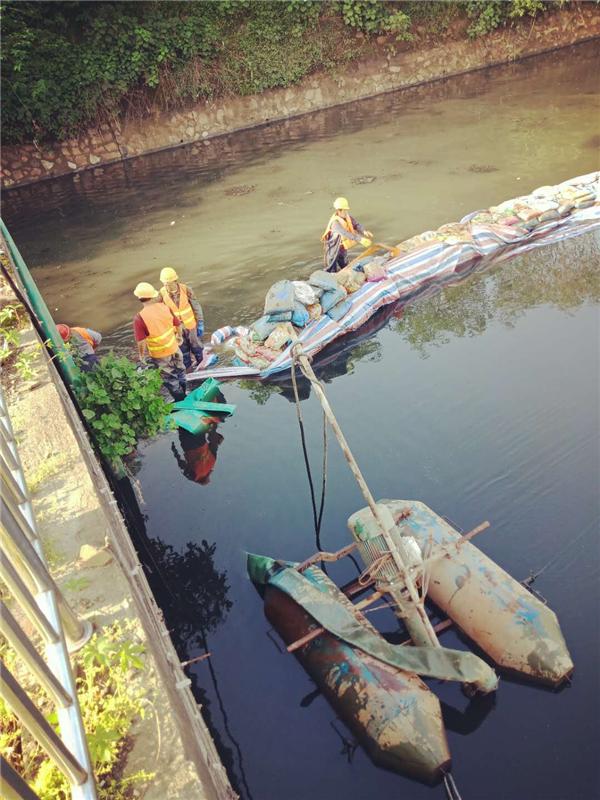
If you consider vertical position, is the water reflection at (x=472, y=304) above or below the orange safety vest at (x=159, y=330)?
below

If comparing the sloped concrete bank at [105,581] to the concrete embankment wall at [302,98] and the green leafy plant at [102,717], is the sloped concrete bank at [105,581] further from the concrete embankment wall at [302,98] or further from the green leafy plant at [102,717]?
the concrete embankment wall at [302,98]

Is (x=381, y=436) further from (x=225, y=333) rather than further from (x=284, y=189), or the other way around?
(x=284, y=189)

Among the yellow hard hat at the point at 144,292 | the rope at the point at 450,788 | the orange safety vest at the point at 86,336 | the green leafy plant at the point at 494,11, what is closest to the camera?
the rope at the point at 450,788

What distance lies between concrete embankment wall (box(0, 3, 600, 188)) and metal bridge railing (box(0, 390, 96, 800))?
1818 cm

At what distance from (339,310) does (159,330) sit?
2.86m

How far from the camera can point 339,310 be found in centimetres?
873

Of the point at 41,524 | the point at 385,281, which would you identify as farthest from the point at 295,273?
the point at 41,524

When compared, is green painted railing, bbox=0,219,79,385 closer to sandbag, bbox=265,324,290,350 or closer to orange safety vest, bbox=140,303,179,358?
A: orange safety vest, bbox=140,303,179,358

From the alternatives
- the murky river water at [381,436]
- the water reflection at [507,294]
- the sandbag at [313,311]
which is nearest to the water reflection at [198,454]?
the murky river water at [381,436]

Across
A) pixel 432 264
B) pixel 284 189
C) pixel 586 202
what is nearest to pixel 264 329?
pixel 432 264

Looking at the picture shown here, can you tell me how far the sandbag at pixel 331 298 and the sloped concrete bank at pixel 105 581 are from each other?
4210 mm

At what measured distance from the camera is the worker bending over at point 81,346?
22.7ft

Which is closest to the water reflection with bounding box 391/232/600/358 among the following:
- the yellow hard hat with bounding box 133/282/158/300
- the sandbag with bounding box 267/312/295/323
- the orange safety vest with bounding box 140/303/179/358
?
the sandbag with bounding box 267/312/295/323

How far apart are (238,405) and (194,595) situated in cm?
297
